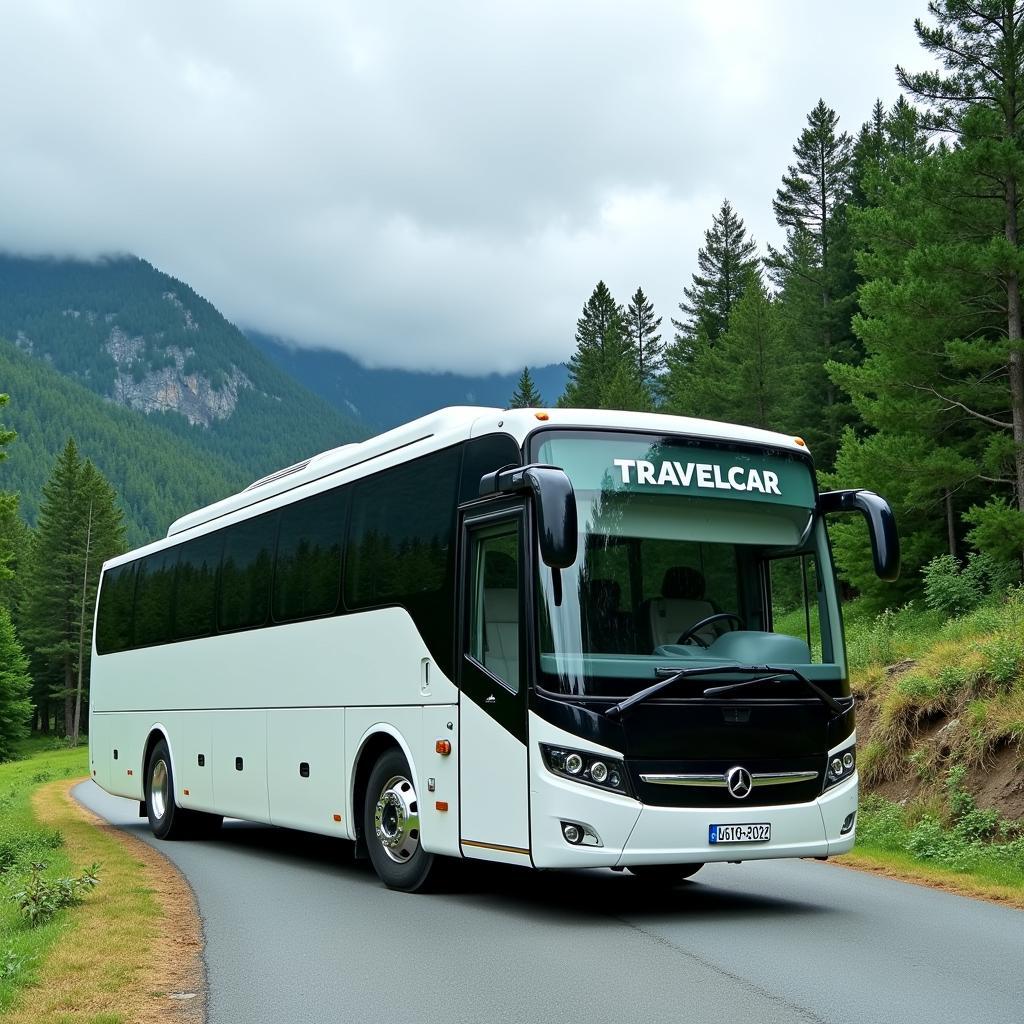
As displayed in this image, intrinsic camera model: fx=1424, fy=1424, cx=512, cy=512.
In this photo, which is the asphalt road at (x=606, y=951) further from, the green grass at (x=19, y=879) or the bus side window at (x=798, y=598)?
the bus side window at (x=798, y=598)

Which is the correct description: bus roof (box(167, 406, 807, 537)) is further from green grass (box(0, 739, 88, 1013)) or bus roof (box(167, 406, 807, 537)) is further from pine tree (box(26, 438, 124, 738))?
pine tree (box(26, 438, 124, 738))

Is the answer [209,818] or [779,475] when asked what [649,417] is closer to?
[779,475]

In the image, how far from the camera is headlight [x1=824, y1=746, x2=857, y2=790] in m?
10.2

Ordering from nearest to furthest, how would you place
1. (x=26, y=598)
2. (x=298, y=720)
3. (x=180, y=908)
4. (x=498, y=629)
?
(x=498, y=629), (x=180, y=908), (x=298, y=720), (x=26, y=598)

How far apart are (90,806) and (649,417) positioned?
21.9 metres

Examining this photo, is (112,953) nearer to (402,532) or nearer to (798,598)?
(402,532)

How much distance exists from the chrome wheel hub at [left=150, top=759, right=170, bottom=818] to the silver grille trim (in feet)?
35.0

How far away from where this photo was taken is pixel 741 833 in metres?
9.60

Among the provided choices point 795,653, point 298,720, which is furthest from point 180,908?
point 795,653

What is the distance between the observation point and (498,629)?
10.2 m

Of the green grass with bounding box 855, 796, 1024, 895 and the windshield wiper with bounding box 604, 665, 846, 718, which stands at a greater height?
the windshield wiper with bounding box 604, 665, 846, 718

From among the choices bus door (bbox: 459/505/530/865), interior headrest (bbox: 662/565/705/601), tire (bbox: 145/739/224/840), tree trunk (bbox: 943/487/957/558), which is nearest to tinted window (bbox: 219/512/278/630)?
tire (bbox: 145/739/224/840)

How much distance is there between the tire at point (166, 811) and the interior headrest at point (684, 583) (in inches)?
Answer: 403

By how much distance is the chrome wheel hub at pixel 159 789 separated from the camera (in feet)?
61.0
